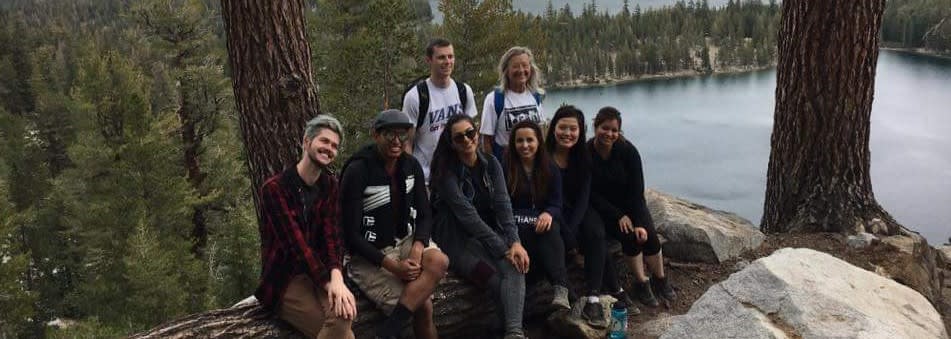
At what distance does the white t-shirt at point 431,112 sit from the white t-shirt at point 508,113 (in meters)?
0.13

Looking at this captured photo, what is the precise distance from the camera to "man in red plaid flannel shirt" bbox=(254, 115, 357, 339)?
3.48m

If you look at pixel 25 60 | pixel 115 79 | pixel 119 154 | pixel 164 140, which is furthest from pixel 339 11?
pixel 25 60

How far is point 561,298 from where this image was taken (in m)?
4.21

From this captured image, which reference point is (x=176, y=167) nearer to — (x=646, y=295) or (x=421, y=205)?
(x=421, y=205)

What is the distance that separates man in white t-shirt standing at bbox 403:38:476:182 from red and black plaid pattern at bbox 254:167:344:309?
1221 millimetres

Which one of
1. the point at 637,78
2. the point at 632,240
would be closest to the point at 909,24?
the point at 637,78

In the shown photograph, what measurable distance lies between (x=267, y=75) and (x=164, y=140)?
1751 centimetres

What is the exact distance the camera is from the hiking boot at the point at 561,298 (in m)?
4.20

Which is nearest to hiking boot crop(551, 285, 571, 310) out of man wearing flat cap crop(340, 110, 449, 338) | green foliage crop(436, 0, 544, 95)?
man wearing flat cap crop(340, 110, 449, 338)

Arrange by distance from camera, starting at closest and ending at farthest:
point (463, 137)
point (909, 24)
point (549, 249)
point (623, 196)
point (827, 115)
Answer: point (463, 137), point (549, 249), point (623, 196), point (827, 115), point (909, 24)

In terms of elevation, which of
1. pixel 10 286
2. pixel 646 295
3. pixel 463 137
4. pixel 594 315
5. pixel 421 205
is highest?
pixel 463 137

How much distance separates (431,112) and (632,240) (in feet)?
5.54

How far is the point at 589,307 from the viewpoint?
4.27 metres

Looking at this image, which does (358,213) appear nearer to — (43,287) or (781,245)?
(781,245)
